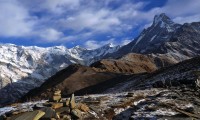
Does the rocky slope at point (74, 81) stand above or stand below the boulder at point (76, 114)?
above

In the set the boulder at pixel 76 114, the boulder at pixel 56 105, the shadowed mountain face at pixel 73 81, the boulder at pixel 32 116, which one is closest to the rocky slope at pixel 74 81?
the shadowed mountain face at pixel 73 81

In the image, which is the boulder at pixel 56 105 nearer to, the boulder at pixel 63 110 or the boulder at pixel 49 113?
the boulder at pixel 63 110

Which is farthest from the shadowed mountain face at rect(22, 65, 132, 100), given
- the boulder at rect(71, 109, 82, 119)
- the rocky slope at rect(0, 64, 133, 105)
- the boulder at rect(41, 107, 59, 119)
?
the boulder at rect(41, 107, 59, 119)

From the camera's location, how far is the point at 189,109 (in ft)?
111

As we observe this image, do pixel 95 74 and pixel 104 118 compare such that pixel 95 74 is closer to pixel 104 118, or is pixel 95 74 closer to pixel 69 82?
pixel 69 82

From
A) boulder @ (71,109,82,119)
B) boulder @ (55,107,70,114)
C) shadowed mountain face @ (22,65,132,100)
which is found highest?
shadowed mountain face @ (22,65,132,100)

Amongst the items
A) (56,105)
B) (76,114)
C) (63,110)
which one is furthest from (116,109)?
(56,105)

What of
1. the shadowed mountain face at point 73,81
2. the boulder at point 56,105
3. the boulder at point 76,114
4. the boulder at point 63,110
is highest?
the shadowed mountain face at point 73,81

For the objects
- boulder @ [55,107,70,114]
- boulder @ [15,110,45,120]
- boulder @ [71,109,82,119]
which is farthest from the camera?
boulder @ [55,107,70,114]

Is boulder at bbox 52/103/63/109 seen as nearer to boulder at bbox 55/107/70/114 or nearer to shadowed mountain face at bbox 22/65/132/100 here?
boulder at bbox 55/107/70/114

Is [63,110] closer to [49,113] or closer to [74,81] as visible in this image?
[49,113]

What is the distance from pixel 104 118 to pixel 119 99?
8160mm

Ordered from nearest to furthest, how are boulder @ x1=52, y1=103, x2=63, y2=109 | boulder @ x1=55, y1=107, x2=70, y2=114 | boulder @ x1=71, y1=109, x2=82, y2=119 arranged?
boulder @ x1=71, y1=109, x2=82, y2=119 < boulder @ x1=55, y1=107, x2=70, y2=114 < boulder @ x1=52, y1=103, x2=63, y2=109

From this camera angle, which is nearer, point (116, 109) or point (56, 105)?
point (56, 105)
